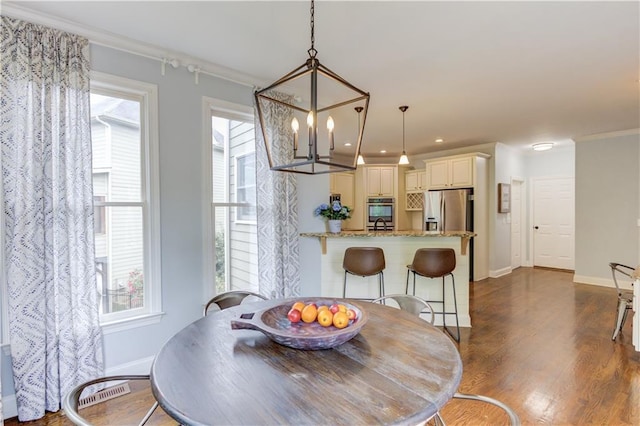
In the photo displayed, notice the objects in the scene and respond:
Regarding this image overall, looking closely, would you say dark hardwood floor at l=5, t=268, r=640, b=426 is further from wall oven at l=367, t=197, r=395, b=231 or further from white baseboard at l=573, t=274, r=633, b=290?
wall oven at l=367, t=197, r=395, b=231

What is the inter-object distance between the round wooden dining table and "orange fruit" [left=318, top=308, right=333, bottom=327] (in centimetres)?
12

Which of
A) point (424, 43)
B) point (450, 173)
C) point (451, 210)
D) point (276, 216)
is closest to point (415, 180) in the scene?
point (450, 173)

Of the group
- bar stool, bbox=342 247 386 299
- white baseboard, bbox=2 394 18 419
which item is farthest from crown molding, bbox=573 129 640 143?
white baseboard, bbox=2 394 18 419

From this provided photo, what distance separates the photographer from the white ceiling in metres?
2.05

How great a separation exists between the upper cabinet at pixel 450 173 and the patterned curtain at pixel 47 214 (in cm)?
574

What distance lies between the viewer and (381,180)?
7008 millimetres

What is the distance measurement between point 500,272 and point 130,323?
6.40 metres

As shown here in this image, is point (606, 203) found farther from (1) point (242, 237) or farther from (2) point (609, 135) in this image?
(1) point (242, 237)

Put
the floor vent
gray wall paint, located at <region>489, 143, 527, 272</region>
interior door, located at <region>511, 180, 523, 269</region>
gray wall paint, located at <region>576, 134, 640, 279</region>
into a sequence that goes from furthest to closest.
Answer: interior door, located at <region>511, 180, 523, 269</region> → gray wall paint, located at <region>489, 143, 527, 272</region> → gray wall paint, located at <region>576, 134, 640, 279</region> → the floor vent

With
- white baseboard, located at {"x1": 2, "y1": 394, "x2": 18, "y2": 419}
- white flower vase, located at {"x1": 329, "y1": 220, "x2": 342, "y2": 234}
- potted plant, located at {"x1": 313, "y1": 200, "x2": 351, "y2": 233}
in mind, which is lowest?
white baseboard, located at {"x1": 2, "y1": 394, "x2": 18, "y2": 419}

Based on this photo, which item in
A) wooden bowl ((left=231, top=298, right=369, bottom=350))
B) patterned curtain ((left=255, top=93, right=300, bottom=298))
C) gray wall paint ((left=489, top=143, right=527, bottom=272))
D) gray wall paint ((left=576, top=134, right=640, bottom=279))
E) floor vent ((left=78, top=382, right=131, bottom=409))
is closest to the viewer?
wooden bowl ((left=231, top=298, right=369, bottom=350))

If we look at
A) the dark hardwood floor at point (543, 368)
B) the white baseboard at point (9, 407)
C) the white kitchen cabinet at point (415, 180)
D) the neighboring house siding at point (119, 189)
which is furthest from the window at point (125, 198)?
the white kitchen cabinet at point (415, 180)

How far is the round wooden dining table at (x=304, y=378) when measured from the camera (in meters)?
0.91

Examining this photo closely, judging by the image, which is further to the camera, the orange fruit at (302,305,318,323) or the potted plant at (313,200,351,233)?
the potted plant at (313,200,351,233)
